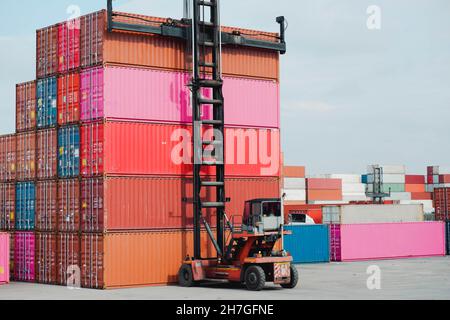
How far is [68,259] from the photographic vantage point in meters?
32.6

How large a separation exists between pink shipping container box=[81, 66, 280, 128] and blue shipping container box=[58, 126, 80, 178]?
103 centimetres

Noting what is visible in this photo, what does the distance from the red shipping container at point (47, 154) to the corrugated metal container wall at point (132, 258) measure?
3.85 meters

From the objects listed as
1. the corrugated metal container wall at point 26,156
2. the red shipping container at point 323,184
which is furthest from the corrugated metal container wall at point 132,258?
the red shipping container at point 323,184

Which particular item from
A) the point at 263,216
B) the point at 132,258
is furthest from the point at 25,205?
the point at 263,216

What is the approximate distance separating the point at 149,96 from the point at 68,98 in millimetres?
3638

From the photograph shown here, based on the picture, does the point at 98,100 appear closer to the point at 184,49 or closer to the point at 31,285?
the point at 184,49

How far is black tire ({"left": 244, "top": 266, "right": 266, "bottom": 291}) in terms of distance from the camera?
2875cm

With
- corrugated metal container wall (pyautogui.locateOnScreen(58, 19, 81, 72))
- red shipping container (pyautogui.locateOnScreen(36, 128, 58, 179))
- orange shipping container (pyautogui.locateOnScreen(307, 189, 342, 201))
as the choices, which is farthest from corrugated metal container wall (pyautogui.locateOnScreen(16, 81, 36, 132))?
orange shipping container (pyautogui.locateOnScreen(307, 189, 342, 201))

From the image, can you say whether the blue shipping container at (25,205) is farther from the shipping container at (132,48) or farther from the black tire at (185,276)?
the black tire at (185,276)

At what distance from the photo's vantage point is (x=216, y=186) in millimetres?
32188

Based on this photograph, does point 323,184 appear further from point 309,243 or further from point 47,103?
point 47,103

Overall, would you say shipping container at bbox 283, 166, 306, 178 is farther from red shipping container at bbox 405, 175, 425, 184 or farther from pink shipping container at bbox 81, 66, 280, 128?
pink shipping container at bbox 81, 66, 280, 128
